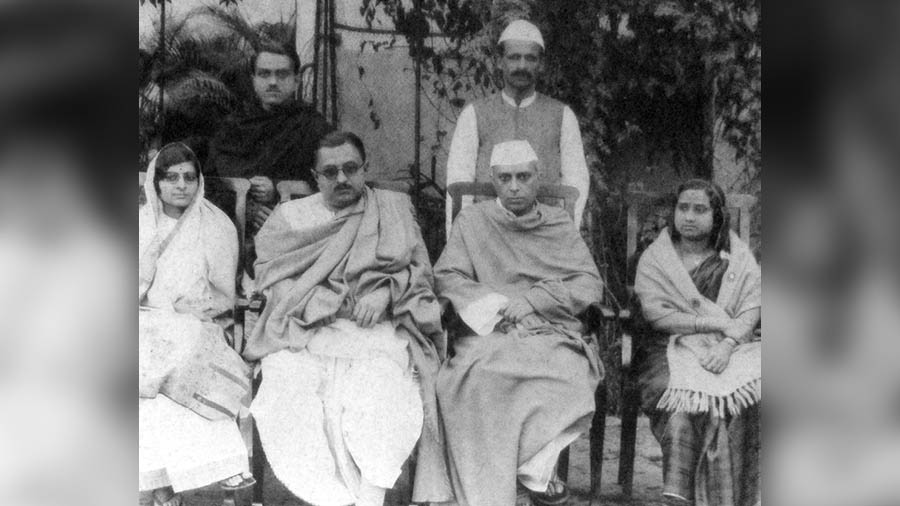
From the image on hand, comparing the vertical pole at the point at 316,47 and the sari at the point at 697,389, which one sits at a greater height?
the vertical pole at the point at 316,47

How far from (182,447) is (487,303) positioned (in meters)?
→ 1.46

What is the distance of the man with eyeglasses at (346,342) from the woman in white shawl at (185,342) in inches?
5.7

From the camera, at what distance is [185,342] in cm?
445

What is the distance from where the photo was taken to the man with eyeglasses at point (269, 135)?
14.7 ft

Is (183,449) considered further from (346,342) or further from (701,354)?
(701,354)

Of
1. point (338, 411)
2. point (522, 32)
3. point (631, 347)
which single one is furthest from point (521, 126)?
point (338, 411)

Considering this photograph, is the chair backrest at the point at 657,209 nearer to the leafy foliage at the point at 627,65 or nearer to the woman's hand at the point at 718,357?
the leafy foliage at the point at 627,65

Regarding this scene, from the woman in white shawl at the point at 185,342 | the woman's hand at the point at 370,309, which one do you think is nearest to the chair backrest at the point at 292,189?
the woman in white shawl at the point at 185,342

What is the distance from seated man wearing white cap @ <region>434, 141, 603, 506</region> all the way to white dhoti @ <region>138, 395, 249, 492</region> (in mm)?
961

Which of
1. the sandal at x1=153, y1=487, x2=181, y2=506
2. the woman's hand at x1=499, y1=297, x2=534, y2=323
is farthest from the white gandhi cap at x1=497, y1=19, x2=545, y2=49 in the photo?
the sandal at x1=153, y1=487, x2=181, y2=506

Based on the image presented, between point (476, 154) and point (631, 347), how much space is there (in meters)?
1.10
